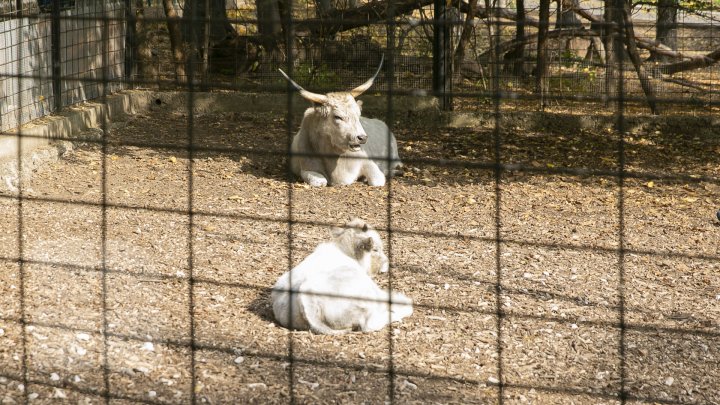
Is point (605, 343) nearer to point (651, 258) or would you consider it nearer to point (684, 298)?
point (684, 298)

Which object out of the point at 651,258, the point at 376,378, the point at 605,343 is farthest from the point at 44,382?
the point at 651,258

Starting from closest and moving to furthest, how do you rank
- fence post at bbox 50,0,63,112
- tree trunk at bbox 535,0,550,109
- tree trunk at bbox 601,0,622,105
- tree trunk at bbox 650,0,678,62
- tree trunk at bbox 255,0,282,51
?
fence post at bbox 50,0,63,112 < tree trunk at bbox 535,0,550,109 < tree trunk at bbox 601,0,622,105 < tree trunk at bbox 650,0,678,62 < tree trunk at bbox 255,0,282,51

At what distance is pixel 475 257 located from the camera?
5.58 m

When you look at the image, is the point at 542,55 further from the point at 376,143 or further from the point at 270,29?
the point at 270,29

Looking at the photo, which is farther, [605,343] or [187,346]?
[605,343]

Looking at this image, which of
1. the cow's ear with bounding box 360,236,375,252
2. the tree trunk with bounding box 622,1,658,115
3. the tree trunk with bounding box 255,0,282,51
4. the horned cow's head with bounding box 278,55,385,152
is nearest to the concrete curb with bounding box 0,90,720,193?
the tree trunk with bounding box 622,1,658,115

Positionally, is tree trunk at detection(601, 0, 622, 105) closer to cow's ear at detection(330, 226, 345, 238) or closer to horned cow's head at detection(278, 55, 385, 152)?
horned cow's head at detection(278, 55, 385, 152)

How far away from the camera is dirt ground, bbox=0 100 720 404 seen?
3836mm

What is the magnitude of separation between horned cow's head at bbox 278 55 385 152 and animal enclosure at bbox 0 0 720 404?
34 cm

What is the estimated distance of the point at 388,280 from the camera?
4.60 metres

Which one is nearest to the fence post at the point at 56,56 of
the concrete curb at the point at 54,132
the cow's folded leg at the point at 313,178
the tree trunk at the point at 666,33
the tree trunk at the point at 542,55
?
the concrete curb at the point at 54,132

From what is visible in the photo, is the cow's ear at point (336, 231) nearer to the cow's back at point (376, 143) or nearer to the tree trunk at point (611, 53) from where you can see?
the cow's back at point (376, 143)

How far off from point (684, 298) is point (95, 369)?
271 cm

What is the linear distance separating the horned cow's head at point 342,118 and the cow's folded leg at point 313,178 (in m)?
0.25
